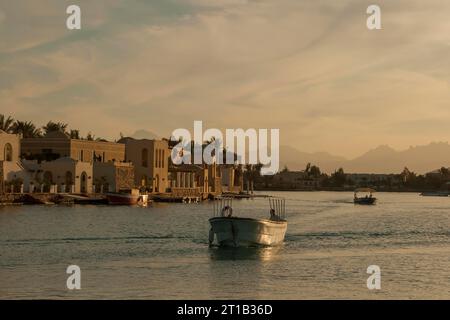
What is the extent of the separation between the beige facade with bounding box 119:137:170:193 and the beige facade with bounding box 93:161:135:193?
9.82 meters

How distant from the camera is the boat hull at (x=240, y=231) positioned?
4244 cm

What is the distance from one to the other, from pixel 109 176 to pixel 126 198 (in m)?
10.5

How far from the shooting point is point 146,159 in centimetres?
13488

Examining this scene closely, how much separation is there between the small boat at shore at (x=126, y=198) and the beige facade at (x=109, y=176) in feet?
20.8

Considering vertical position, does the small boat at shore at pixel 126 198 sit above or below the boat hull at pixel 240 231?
above

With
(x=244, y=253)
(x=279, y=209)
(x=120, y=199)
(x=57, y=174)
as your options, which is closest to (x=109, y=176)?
(x=120, y=199)

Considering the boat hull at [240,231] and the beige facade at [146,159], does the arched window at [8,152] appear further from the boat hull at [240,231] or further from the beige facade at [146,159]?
the boat hull at [240,231]

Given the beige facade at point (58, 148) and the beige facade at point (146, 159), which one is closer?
the beige facade at point (58, 148)

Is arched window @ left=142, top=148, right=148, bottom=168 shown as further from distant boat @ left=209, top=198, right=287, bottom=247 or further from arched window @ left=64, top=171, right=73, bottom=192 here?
distant boat @ left=209, top=198, right=287, bottom=247

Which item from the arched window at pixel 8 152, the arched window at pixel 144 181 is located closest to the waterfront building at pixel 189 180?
the arched window at pixel 144 181
